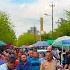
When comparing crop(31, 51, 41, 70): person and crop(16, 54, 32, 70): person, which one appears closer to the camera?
crop(16, 54, 32, 70): person

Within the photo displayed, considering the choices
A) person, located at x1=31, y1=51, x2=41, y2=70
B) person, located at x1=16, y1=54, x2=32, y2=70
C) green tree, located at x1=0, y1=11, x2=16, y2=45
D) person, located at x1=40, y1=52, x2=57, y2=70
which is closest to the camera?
person, located at x1=40, y1=52, x2=57, y2=70

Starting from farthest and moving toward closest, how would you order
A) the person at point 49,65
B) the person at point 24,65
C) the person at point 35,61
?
the person at point 35,61 < the person at point 24,65 < the person at point 49,65

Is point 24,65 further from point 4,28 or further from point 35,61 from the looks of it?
point 4,28

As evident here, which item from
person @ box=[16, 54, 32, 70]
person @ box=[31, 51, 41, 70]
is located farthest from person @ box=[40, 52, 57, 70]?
person @ box=[31, 51, 41, 70]

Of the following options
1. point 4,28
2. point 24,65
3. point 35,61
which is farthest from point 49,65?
point 4,28

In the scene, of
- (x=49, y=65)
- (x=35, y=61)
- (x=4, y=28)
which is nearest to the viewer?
(x=49, y=65)

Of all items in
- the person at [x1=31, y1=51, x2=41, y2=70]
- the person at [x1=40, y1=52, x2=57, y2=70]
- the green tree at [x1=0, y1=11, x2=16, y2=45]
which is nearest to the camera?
the person at [x1=40, y1=52, x2=57, y2=70]

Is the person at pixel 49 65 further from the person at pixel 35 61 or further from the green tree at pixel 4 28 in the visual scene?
the green tree at pixel 4 28

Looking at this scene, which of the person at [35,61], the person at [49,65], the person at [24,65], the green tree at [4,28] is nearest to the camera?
the person at [49,65]

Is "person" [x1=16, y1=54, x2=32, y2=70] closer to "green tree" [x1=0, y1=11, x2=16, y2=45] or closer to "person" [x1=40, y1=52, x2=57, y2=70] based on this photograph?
"person" [x1=40, y1=52, x2=57, y2=70]

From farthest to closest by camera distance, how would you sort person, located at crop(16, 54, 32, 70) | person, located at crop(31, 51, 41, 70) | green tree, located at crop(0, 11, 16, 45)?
1. green tree, located at crop(0, 11, 16, 45)
2. person, located at crop(31, 51, 41, 70)
3. person, located at crop(16, 54, 32, 70)

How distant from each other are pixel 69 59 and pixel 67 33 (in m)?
38.4

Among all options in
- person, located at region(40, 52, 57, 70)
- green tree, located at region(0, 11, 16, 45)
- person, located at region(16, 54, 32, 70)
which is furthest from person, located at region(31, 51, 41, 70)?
green tree, located at region(0, 11, 16, 45)

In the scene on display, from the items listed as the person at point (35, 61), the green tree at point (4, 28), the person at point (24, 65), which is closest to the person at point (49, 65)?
the person at point (24, 65)
